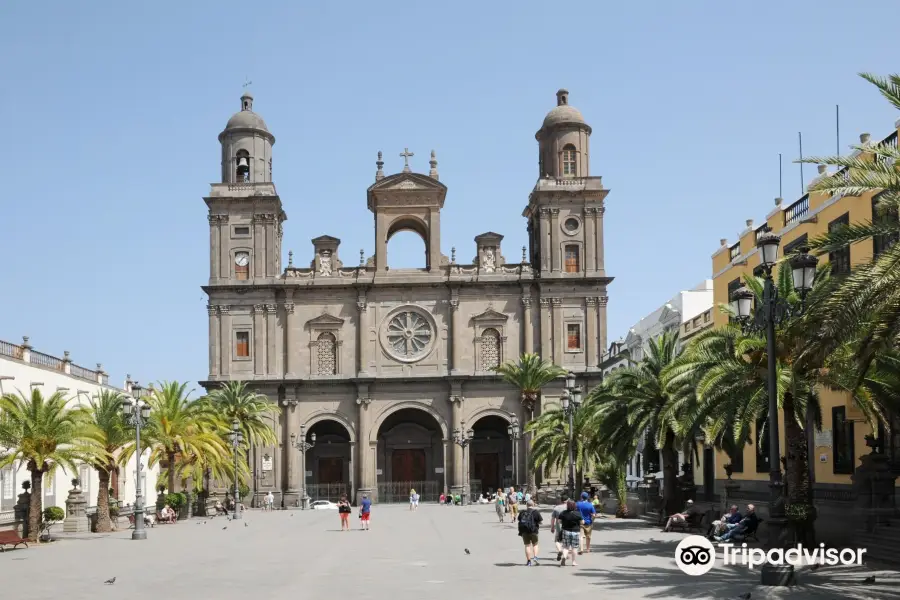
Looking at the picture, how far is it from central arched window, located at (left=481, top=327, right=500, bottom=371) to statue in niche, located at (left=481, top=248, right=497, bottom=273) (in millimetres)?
3866

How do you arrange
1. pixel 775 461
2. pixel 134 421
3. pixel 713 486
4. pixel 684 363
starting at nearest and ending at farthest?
1. pixel 775 461
2. pixel 684 363
3. pixel 134 421
4. pixel 713 486

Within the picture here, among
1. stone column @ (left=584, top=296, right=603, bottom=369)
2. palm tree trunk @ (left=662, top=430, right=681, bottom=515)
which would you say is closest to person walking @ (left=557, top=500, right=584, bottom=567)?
palm tree trunk @ (left=662, top=430, right=681, bottom=515)

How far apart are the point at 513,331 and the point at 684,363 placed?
40384 mm

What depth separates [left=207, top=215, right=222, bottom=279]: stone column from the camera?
7050cm

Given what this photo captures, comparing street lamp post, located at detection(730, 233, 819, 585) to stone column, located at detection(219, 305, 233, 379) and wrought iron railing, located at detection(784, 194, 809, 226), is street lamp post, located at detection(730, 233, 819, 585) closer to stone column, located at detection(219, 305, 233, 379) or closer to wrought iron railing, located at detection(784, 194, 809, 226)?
wrought iron railing, located at detection(784, 194, 809, 226)

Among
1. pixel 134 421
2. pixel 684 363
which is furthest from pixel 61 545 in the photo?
pixel 684 363

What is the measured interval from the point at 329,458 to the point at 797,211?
140 ft

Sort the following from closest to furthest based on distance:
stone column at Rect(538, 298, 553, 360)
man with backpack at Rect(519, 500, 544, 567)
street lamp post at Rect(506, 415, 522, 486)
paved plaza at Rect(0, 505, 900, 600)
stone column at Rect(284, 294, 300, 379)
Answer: paved plaza at Rect(0, 505, 900, 600) → man with backpack at Rect(519, 500, 544, 567) → street lamp post at Rect(506, 415, 522, 486) → stone column at Rect(538, 298, 553, 360) → stone column at Rect(284, 294, 300, 379)

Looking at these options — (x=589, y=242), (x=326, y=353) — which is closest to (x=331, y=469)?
(x=326, y=353)

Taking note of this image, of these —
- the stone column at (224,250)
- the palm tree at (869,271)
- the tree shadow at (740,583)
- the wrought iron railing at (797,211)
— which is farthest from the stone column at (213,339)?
the palm tree at (869,271)

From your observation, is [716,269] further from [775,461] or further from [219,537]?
[775,461]

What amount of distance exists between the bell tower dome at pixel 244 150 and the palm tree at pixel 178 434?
2329 cm

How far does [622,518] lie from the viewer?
44250 millimetres

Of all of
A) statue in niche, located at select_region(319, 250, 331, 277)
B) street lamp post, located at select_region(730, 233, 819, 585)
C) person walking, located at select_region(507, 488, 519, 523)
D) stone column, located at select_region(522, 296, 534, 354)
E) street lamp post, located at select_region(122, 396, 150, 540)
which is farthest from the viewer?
statue in niche, located at select_region(319, 250, 331, 277)
